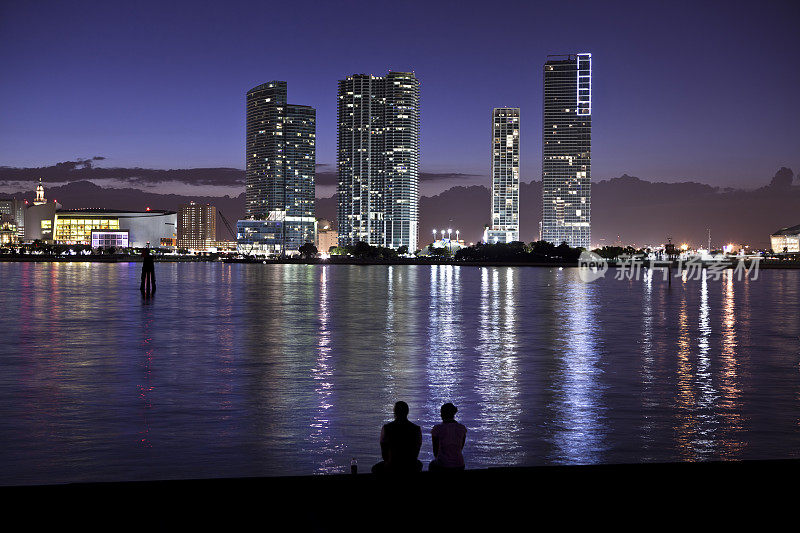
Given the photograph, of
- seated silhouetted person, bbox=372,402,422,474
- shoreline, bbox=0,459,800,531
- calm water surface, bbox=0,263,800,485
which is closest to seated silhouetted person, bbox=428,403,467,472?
seated silhouetted person, bbox=372,402,422,474

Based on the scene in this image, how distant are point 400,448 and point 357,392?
8.77 metres

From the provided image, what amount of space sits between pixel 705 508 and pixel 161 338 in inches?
939

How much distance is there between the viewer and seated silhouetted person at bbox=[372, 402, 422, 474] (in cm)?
817

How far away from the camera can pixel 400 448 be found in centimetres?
822

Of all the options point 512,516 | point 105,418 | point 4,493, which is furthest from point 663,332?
point 4,493

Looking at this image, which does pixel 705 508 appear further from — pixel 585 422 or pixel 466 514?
pixel 585 422

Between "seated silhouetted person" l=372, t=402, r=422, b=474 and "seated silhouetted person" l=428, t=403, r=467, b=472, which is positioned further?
"seated silhouetted person" l=428, t=403, r=467, b=472

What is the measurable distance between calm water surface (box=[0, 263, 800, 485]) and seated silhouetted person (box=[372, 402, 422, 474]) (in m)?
2.56

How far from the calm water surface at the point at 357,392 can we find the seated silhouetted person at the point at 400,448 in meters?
2.56

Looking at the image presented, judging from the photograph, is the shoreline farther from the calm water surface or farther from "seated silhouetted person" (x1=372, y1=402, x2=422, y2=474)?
the calm water surface

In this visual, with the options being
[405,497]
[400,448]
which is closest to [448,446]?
[400,448]

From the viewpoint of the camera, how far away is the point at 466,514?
6793 mm

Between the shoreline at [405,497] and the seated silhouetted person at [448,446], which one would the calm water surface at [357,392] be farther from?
the shoreline at [405,497]

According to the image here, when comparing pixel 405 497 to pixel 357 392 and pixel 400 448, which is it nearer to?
pixel 400 448
